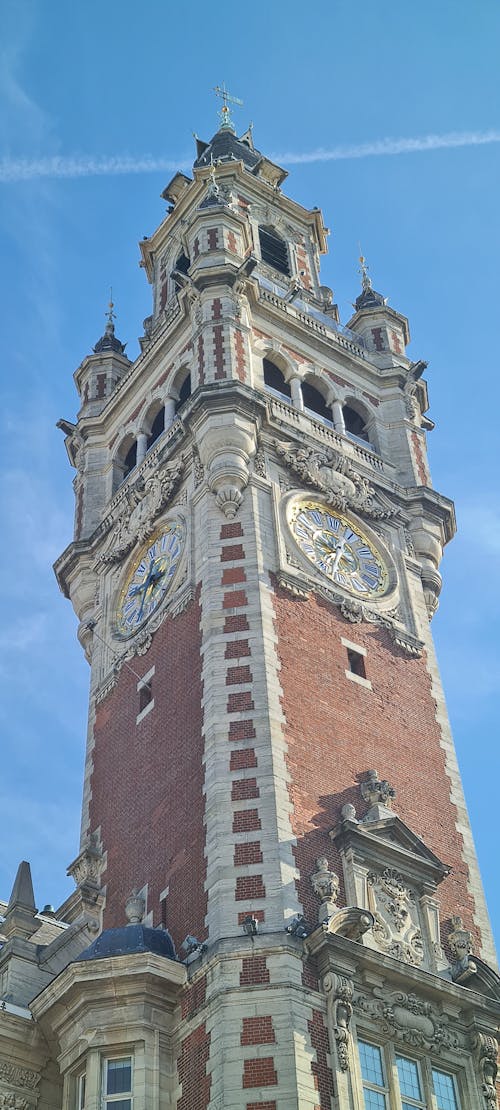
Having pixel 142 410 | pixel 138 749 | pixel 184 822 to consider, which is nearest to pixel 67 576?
pixel 142 410

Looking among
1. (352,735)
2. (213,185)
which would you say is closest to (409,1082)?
(352,735)

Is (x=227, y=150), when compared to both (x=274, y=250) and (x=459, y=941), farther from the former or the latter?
(x=459, y=941)

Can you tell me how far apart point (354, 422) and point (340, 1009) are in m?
19.9

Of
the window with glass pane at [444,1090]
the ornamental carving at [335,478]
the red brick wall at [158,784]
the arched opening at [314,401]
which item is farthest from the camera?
the arched opening at [314,401]

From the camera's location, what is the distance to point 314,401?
40.2 m

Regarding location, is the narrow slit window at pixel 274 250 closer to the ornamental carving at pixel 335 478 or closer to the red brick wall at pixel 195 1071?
the ornamental carving at pixel 335 478

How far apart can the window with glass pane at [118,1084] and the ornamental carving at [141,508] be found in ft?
46.4

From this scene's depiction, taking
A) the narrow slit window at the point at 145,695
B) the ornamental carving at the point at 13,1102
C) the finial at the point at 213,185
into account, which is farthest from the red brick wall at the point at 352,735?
the finial at the point at 213,185

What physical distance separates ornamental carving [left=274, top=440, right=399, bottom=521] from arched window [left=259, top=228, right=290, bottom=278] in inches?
496

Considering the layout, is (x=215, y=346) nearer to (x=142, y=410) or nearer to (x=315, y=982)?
(x=142, y=410)

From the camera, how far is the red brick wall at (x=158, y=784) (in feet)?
90.2

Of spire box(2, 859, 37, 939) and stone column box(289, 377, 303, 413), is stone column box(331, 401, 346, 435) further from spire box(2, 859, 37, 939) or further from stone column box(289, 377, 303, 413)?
spire box(2, 859, 37, 939)

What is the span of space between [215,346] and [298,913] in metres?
16.2

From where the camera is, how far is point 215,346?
1473 inches
